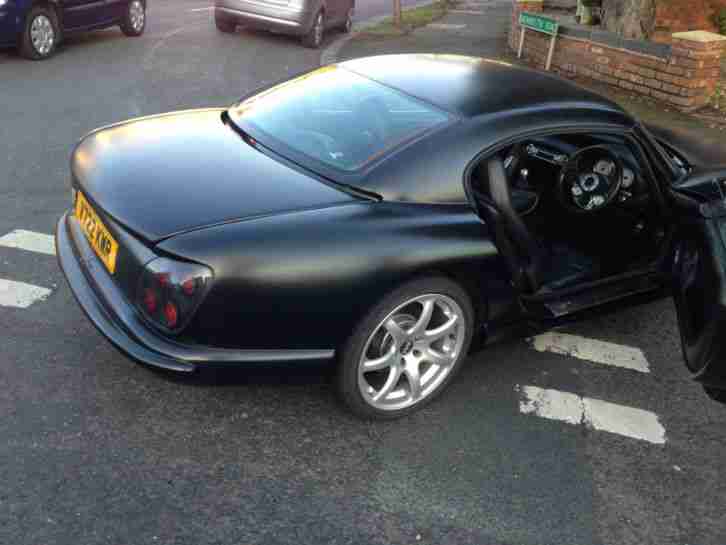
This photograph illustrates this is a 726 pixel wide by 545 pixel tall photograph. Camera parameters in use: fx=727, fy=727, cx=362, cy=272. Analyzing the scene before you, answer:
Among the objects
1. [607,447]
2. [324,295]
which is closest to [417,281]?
[324,295]

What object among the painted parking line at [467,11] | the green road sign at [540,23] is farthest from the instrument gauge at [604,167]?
the painted parking line at [467,11]

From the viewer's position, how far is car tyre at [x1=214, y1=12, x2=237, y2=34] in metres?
11.8

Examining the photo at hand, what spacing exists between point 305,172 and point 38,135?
4290 mm

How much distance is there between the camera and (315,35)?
1153cm

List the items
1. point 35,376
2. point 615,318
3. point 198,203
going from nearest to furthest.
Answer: point 198,203 < point 35,376 < point 615,318

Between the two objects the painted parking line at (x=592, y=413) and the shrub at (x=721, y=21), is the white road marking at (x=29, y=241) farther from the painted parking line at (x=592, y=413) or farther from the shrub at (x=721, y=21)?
the shrub at (x=721, y=21)

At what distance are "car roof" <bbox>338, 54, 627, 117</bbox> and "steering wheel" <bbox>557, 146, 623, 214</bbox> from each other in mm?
294

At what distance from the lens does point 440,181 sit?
121 inches

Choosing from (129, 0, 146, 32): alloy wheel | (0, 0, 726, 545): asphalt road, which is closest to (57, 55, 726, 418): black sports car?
(0, 0, 726, 545): asphalt road

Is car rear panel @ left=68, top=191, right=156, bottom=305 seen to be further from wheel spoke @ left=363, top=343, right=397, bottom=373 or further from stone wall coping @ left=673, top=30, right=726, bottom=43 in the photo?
stone wall coping @ left=673, top=30, right=726, bottom=43

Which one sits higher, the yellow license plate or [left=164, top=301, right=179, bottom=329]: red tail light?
the yellow license plate

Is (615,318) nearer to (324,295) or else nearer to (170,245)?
(324,295)

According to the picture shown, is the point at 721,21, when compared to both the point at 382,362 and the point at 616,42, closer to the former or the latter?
the point at 616,42

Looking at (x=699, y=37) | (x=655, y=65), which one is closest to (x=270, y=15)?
(x=655, y=65)
